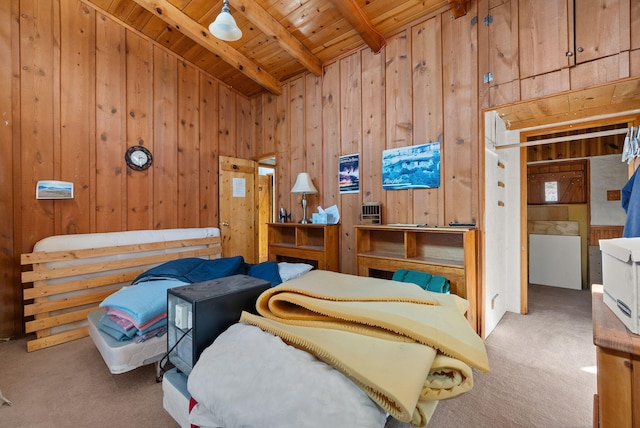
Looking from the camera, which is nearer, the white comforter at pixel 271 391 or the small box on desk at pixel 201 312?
the white comforter at pixel 271 391

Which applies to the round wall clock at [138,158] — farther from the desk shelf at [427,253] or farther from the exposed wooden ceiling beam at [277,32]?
the desk shelf at [427,253]

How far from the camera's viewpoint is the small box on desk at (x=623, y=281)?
2.38 ft

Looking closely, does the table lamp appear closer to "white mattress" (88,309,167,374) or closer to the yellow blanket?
"white mattress" (88,309,167,374)

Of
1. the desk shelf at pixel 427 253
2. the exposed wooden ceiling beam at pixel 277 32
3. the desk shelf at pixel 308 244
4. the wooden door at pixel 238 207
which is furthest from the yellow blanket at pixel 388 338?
the wooden door at pixel 238 207

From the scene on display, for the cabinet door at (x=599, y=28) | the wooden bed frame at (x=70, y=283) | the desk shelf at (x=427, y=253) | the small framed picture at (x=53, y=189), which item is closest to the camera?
the cabinet door at (x=599, y=28)

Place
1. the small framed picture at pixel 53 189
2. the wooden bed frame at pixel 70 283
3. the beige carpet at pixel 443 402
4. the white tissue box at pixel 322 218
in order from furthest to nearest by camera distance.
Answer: the white tissue box at pixel 322 218, the small framed picture at pixel 53 189, the wooden bed frame at pixel 70 283, the beige carpet at pixel 443 402

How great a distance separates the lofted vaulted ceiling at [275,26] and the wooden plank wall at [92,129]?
0.27m

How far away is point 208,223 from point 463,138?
3399mm

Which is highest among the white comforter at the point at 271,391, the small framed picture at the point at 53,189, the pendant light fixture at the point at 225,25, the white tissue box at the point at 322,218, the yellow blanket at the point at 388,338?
the pendant light fixture at the point at 225,25

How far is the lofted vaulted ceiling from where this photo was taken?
2686 mm

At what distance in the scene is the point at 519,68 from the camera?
7.20 feet

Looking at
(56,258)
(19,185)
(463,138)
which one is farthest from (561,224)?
(19,185)

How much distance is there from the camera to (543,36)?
82.9 inches

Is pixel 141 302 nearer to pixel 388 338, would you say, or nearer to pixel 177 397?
pixel 177 397
